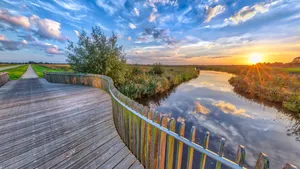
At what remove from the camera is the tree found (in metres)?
9.39

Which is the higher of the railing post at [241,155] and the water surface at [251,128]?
the railing post at [241,155]

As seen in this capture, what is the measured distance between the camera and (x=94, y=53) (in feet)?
30.7

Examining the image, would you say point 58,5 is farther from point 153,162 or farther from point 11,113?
point 153,162

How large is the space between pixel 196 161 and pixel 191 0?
8587mm

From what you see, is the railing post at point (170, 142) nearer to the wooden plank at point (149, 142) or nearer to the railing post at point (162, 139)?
the railing post at point (162, 139)

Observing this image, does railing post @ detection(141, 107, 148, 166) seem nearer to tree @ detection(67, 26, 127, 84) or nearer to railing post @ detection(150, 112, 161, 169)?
railing post @ detection(150, 112, 161, 169)

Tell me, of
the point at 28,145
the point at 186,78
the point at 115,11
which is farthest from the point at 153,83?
the point at 186,78

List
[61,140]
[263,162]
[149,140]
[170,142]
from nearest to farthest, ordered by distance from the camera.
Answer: [263,162]
[170,142]
[149,140]
[61,140]

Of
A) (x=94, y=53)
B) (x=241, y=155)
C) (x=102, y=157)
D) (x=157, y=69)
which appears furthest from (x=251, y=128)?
(x=157, y=69)

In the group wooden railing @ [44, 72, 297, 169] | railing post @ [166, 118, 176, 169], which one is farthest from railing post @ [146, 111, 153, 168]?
railing post @ [166, 118, 176, 169]

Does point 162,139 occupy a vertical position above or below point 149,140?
above

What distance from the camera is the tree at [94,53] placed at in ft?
30.8

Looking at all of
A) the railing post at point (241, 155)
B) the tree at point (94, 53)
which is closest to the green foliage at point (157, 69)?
the tree at point (94, 53)

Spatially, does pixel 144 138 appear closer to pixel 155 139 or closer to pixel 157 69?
pixel 155 139
